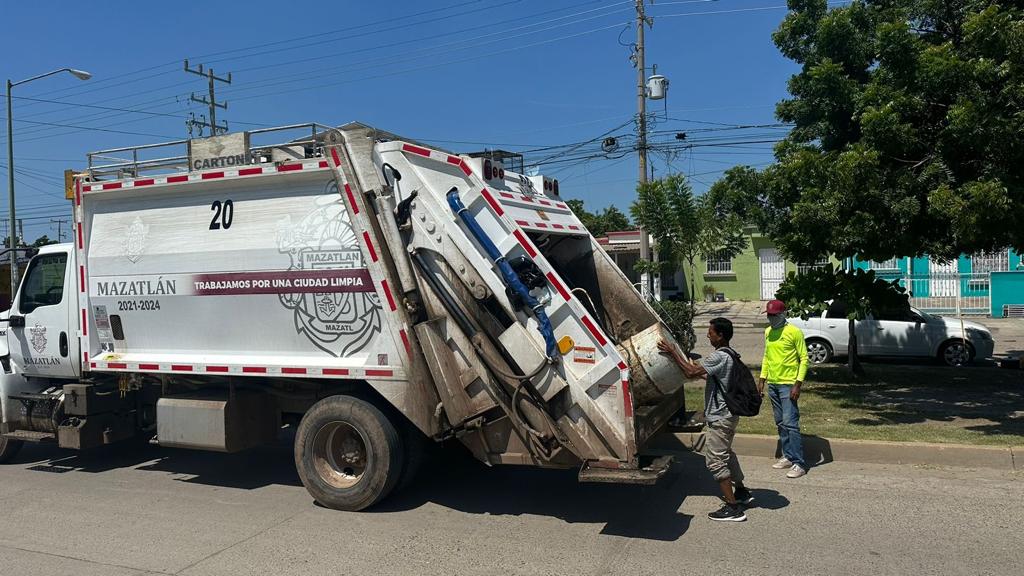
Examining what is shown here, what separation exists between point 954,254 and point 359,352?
8.77 m

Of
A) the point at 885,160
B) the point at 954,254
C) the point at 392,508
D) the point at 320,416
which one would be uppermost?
the point at 885,160

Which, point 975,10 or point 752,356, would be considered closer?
point 975,10

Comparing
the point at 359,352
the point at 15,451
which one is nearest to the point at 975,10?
the point at 359,352

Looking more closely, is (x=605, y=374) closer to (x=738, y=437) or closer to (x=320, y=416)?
(x=320, y=416)

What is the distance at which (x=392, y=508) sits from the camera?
6.62 metres

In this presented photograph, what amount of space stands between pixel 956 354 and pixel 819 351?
93.4 inches

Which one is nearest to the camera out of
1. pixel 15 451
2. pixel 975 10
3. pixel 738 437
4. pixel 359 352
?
pixel 359 352

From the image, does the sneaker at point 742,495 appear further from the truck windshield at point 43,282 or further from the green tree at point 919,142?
the truck windshield at point 43,282

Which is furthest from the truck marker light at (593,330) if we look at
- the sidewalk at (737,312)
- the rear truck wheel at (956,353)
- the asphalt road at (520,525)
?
the sidewalk at (737,312)

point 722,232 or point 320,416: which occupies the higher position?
point 722,232

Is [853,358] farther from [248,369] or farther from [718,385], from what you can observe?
[248,369]

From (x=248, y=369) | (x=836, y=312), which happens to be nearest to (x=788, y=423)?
(x=248, y=369)

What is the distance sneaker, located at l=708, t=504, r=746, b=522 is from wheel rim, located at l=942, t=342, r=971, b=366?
10.9m

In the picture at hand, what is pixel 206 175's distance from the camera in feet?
23.2
